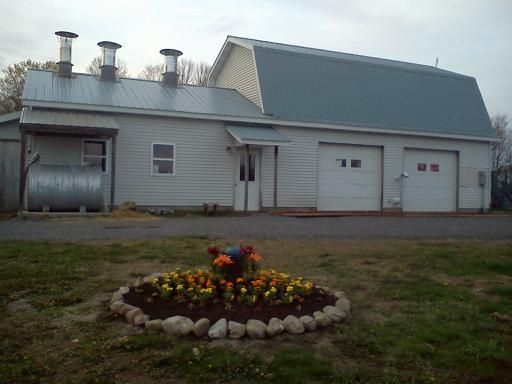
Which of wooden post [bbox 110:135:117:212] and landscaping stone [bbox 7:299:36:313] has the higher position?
wooden post [bbox 110:135:117:212]

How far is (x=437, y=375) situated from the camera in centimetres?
358

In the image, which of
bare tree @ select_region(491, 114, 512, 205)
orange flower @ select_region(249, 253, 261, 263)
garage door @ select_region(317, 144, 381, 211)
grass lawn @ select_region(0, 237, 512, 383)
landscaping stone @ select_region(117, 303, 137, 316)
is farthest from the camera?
bare tree @ select_region(491, 114, 512, 205)

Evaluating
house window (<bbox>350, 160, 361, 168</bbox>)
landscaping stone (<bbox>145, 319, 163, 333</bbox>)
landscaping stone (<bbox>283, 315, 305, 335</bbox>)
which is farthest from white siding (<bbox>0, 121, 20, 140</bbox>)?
landscaping stone (<bbox>283, 315, 305, 335</bbox>)

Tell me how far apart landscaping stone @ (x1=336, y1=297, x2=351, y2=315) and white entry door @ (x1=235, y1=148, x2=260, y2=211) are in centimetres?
1280

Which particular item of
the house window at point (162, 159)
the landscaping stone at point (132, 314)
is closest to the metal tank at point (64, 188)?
the house window at point (162, 159)

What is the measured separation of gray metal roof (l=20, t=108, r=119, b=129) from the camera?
13.9 metres

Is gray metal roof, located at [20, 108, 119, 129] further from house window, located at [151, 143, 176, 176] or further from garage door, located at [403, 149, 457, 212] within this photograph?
garage door, located at [403, 149, 457, 212]

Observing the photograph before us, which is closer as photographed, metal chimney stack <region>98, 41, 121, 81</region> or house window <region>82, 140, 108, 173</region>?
house window <region>82, 140, 108, 173</region>

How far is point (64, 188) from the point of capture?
45.5 feet

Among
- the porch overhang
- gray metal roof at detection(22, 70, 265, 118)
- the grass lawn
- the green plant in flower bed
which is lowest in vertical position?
the grass lawn

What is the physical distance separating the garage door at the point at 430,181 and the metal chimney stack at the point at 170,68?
9828mm

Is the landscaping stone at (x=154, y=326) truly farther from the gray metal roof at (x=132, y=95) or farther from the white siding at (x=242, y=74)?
the white siding at (x=242, y=74)

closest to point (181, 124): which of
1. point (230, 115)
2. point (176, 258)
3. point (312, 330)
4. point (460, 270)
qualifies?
point (230, 115)

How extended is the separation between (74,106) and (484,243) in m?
11.8
